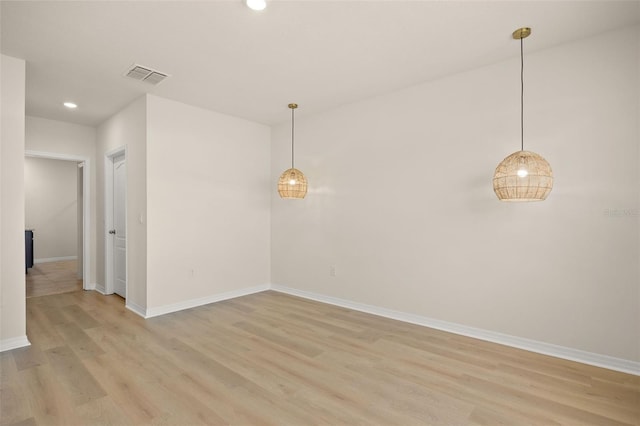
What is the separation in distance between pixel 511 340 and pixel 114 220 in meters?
5.92

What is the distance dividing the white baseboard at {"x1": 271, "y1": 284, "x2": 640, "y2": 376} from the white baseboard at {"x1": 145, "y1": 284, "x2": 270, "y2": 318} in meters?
1.47

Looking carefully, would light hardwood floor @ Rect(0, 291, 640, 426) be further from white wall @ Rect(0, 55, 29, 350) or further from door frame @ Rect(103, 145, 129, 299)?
door frame @ Rect(103, 145, 129, 299)

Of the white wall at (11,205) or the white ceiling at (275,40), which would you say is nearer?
the white ceiling at (275,40)

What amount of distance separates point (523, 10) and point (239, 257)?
4.63 meters

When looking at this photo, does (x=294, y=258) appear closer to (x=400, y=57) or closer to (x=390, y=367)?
(x=390, y=367)

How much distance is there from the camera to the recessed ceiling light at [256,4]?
90.9 inches

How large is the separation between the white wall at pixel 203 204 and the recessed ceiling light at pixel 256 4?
8.02 feet

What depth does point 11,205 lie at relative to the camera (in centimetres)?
309

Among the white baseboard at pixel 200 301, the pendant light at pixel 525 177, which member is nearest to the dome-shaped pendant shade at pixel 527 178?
the pendant light at pixel 525 177

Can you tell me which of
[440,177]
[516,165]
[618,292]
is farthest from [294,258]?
[618,292]

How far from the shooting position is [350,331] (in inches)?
141

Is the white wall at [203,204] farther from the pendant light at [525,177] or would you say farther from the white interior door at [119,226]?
the pendant light at [525,177]

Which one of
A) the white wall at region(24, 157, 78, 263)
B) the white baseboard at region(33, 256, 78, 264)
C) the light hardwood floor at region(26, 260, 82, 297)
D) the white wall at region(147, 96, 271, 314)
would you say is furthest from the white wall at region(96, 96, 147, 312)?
the white baseboard at region(33, 256, 78, 264)

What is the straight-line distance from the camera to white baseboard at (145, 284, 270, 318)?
4125 millimetres
